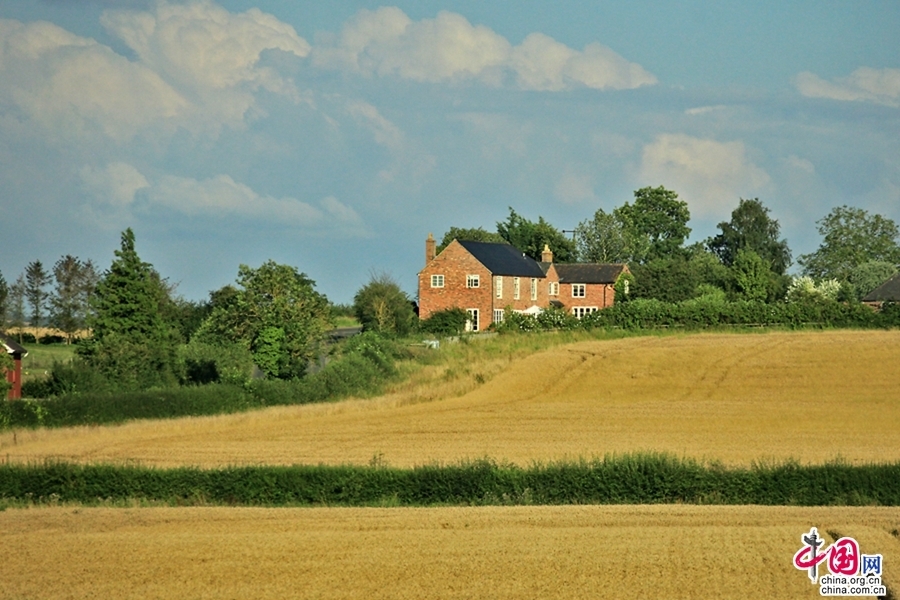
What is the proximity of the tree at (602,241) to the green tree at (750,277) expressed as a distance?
830 inches

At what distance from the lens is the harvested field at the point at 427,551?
15.3 metres

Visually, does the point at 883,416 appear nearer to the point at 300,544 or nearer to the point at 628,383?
the point at 628,383

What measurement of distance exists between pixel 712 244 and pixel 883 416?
8913 centimetres

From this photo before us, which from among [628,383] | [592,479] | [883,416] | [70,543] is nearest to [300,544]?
[70,543]

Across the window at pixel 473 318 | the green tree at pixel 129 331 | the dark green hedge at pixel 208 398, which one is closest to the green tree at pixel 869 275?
the window at pixel 473 318

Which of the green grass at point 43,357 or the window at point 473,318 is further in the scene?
the window at point 473,318

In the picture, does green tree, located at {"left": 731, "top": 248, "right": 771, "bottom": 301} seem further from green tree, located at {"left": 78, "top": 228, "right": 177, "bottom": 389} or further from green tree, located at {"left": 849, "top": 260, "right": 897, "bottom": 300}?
green tree, located at {"left": 78, "top": 228, "right": 177, "bottom": 389}

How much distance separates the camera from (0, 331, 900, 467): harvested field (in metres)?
30.8

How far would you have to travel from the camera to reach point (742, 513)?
2081 centimetres

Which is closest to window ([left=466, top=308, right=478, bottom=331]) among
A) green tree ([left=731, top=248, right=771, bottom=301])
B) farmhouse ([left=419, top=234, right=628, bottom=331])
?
farmhouse ([left=419, top=234, right=628, bottom=331])

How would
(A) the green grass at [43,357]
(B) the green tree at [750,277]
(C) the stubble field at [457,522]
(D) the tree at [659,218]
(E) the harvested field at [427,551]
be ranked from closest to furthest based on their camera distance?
(E) the harvested field at [427,551] → (C) the stubble field at [457,522] → (A) the green grass at [43,357] → (B) the green tree at [750,277] → (D) the tree at [659,218]

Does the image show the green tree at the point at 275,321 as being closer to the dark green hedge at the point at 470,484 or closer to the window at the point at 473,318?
the dark green hedge at the point at 470,484

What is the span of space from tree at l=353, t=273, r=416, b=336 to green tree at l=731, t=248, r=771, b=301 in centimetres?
3029

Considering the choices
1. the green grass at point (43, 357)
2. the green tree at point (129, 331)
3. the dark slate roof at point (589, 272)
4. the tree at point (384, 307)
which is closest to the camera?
the green tree at point (129, 331)
